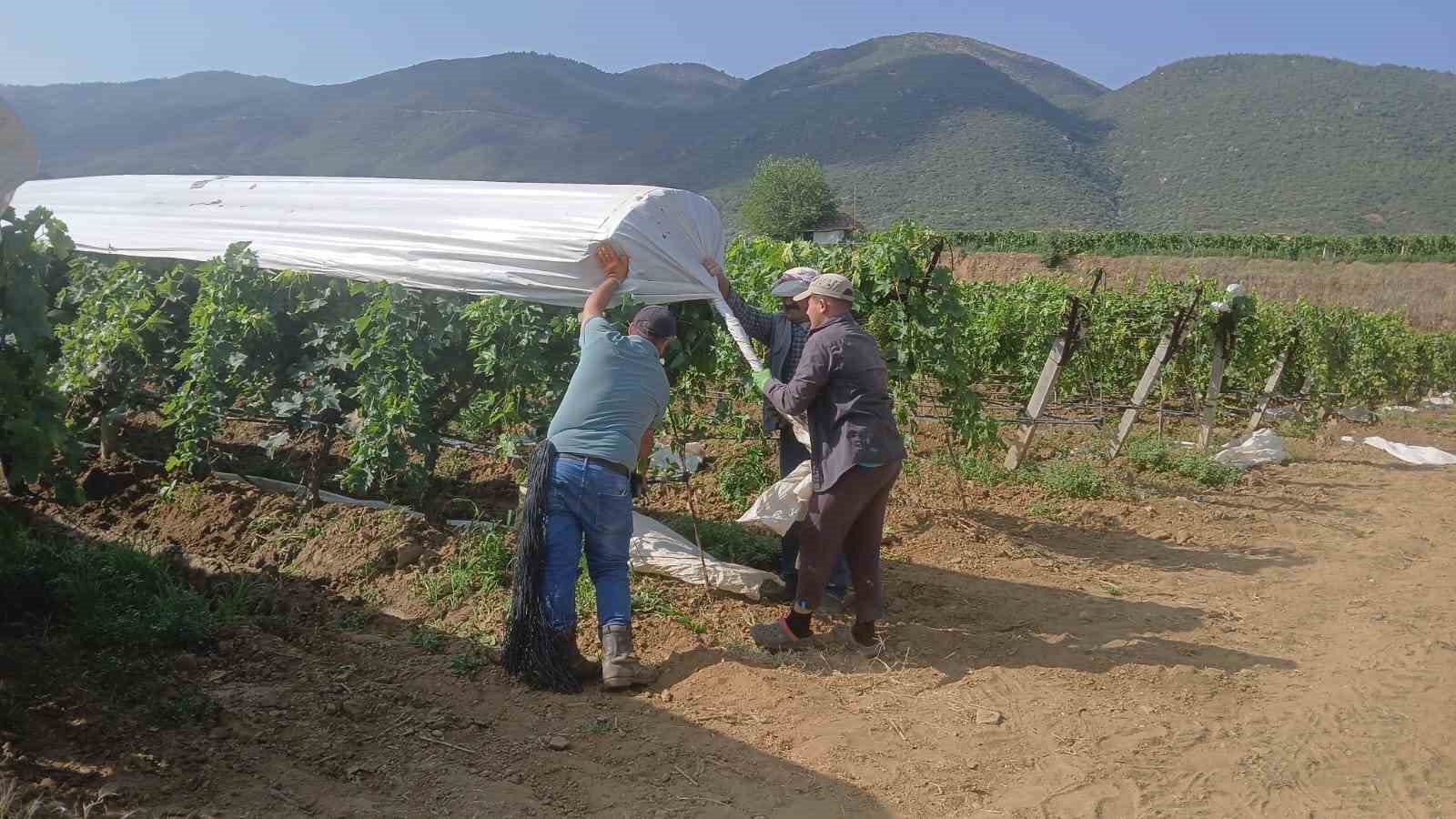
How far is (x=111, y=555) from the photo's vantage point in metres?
4.52

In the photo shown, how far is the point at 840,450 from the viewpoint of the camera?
4203 millimetres

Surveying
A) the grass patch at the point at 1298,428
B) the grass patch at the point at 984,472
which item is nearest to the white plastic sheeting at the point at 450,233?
the grass patch at the point at 984,472

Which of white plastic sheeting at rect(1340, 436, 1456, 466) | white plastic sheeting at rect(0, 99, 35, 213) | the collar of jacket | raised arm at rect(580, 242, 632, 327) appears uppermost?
white plastic sheeting at rect(0, 99, 35, 213)

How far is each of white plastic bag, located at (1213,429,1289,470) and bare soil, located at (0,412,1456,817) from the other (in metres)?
3.63

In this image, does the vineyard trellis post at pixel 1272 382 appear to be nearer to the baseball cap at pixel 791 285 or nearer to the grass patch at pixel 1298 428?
the grass patch at pixel 1298 428

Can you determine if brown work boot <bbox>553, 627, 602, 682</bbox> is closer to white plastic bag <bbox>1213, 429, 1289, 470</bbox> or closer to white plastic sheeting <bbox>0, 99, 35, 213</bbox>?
white plastic sheeting <bbox>0, 99, 35, 213</bbox>

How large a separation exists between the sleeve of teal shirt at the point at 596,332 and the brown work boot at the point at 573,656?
3.93 ft

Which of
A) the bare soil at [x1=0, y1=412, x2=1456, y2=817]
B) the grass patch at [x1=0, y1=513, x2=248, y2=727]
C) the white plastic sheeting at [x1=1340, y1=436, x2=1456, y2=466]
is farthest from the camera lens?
the white plastic sheeting at [x1=1340, y1=436, x2=1456, y2=466]

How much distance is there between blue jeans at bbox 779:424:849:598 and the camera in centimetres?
504

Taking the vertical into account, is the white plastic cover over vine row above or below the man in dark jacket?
above

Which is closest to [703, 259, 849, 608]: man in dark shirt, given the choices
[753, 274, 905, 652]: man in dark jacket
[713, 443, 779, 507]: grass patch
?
[753, 274, 905, 652]: man in dark jacket

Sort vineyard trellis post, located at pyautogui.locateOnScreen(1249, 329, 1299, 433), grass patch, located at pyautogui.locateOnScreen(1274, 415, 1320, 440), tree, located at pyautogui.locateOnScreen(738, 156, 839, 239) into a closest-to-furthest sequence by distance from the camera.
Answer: vineyard trellis post, located at pyautogui.locateOnScreen(1249, 329, 1299, 433)
grass patch, located at pyautogui.locateOnScreen(1274, 415, 1320, 440)
tree, located at pyautogui.locateOnScreen(738, 156, 839, 239)

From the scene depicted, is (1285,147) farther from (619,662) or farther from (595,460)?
(619,662)

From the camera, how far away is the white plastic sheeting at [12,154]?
303cm
